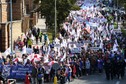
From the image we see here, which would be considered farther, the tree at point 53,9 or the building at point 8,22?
the tree at point 53,9

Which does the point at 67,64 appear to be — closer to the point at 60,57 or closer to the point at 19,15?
the point at 60,57

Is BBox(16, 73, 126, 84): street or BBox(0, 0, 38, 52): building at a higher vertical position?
BBox(0, 0, 38, 52): building

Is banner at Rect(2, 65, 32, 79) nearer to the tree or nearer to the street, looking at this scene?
the street

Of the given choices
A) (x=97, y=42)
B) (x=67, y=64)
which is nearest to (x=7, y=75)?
(x=67, y=64)

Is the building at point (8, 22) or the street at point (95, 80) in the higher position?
the building at point (8, 22)

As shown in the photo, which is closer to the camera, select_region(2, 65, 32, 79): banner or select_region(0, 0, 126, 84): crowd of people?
select_region(0, 0, 126, 84): crowd of people

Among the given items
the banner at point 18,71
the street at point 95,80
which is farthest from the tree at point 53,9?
the banner at point 18,71

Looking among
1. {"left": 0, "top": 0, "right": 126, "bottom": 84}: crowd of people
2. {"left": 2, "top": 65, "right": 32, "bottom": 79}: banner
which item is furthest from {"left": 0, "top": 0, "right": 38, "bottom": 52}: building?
{"left": 2, "top": 65, "right": 32, "bottom": 79}: banner

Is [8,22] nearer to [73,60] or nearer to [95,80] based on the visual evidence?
[73,60]

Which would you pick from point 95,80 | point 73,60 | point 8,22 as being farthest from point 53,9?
point 95,80

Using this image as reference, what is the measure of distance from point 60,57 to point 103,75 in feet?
10.8

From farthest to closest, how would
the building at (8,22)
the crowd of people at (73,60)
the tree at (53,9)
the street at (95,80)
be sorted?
1. the tree at (53,9)
2. the building at (8,22)
3. the street at (95,80)
4. the crowd of people at (73,60)

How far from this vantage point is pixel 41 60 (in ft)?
91.1

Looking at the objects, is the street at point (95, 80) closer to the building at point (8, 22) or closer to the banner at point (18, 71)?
the banner at point (18, 71)
